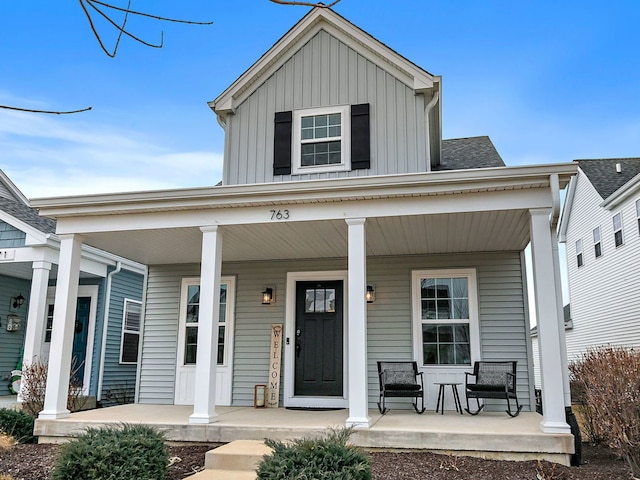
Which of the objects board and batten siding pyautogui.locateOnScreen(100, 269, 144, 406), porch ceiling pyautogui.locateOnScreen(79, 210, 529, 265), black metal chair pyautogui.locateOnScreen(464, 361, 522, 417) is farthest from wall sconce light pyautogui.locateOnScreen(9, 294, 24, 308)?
black metal chair pyautogui.locateOnScreen(464, 361, 522, 417)

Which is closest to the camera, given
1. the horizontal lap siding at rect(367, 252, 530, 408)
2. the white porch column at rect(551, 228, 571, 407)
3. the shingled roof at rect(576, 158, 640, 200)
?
the white porch column at rect(551, 228, 571, 407)

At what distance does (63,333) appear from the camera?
21.5 feet

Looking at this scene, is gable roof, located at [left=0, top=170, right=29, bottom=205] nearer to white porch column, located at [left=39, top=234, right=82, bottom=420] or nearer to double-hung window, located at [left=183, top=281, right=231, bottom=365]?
double-hung window, located at [left=183, top=281, right=231, bottom=365]

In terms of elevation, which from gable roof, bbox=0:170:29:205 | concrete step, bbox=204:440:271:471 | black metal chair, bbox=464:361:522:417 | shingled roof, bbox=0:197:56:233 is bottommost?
concrete step, bbox=204:440:271:471

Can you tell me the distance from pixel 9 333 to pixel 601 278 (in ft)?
46.2

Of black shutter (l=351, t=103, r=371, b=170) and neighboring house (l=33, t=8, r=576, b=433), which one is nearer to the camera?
neighboring house (l=33, t=8, r=576, b=433)

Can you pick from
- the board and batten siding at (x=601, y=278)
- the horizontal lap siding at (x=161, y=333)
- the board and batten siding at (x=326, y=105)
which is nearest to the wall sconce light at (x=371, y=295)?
the board and batten siding at (x=326, y=105)

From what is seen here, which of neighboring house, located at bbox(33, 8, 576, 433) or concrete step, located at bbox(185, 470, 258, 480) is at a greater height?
neighboring house, located at bbox(33, 8, 576, 433)

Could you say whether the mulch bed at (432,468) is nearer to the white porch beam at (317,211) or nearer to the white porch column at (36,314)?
the white porch beam at (317,211)

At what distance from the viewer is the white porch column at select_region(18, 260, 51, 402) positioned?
28.3 feet

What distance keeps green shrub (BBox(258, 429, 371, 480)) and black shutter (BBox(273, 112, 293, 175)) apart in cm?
469

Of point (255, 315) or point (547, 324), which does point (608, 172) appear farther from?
point (547, 324)

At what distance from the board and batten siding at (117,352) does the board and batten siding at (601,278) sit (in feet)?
33.6

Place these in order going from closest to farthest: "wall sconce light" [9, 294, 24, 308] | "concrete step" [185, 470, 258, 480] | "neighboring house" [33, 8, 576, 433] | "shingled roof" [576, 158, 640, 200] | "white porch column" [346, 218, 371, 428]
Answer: "concrete step" [185, 470, 258, 480]
"white porch column" [346, 218, 371, 428]
"neighboring house" [33, 8, 576, 433]
"wall sconce light" [9, 294, 24, 308]
"shingled roof" [576, 158, 640, 200]
